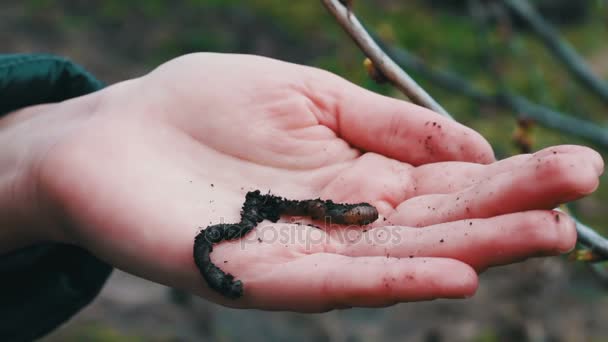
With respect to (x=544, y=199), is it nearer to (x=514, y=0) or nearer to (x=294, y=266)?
(x=294, y=266)

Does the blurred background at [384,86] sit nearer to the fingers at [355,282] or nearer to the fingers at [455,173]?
the fingers at [455,173]

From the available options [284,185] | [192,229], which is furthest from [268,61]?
[192,229]

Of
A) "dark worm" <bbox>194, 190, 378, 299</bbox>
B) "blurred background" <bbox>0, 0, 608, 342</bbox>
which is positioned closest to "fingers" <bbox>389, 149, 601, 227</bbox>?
"dark worm" <bbox>194, 190, 378, 299</bbox>

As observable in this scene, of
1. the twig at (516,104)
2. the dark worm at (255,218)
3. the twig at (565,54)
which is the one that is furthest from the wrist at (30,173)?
the twig at (565,54)

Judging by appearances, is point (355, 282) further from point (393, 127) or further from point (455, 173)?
point (393, 127)

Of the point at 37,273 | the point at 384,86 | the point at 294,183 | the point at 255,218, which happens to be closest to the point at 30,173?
the point at 37,273

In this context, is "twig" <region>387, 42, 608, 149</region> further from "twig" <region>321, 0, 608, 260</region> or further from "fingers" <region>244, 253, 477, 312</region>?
"fingers" <region>244, 253, 477, 312</region>
